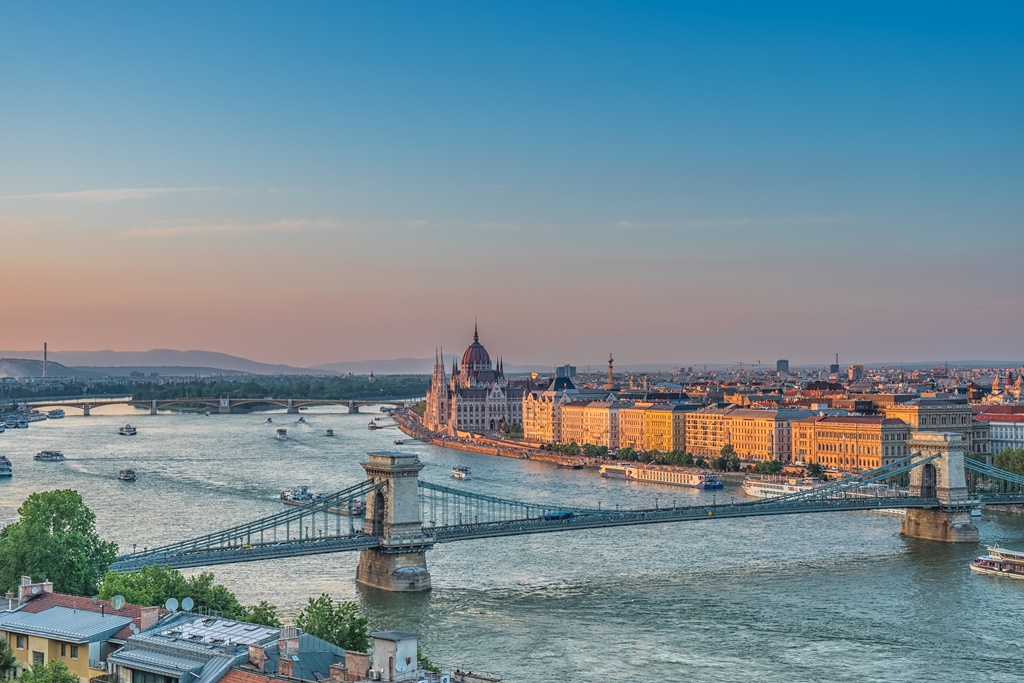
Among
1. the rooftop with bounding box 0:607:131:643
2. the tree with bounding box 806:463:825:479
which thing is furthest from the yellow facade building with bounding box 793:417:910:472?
the rooftop with bounding box 0:607:131:643

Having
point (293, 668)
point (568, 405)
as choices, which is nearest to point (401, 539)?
point (293, 668)

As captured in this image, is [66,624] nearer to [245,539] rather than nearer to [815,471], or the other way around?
[245,539]

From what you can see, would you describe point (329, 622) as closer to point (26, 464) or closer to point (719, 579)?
point (719, 579)

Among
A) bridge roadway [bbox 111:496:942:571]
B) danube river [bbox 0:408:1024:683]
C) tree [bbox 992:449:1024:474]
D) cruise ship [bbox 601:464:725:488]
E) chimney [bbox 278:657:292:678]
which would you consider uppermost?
chimney [bbox 278:657:292:678]

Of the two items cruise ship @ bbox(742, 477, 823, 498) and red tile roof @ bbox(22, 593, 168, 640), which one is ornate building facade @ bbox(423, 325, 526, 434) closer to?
cruise ship @ bbox(742, 477, 823, 498)

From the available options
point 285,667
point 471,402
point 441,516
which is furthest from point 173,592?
point 471,402

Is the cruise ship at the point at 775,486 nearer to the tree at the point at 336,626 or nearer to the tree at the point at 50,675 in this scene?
the tree at the point at 336,626
